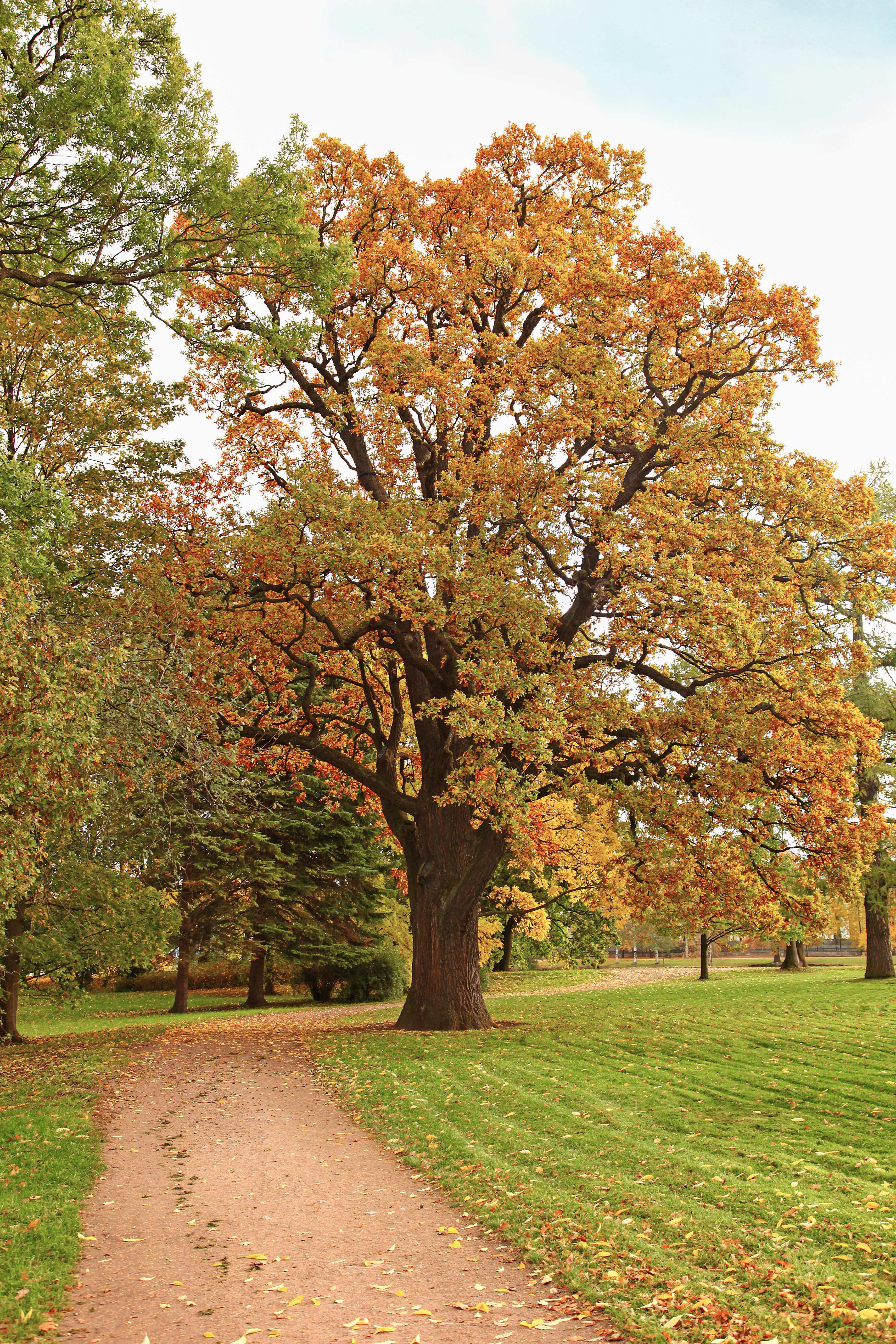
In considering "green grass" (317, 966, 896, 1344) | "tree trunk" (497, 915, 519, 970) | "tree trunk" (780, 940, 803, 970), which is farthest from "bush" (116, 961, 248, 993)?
"tree trunk" (780, 940, 803, 970)

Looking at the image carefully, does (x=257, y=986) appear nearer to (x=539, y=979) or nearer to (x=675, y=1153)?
(x=539, y=979)

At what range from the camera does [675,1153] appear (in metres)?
7.90

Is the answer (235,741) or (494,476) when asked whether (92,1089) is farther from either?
(494,476)

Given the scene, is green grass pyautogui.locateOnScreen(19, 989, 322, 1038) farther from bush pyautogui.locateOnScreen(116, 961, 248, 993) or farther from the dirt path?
the dirt path

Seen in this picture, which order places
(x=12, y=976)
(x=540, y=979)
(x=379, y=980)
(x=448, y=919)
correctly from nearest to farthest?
(x=448, y=919)
(x=12, y=976)
(x=379, y=980)
(x=540, y=979)

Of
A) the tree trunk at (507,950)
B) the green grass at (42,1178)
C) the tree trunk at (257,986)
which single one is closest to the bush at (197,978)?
the tree trunk at (257,986)

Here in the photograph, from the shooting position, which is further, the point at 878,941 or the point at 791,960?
the point at 791,960

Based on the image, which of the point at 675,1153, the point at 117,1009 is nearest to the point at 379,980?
the point at 117,1009

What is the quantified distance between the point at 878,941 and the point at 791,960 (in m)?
15.5

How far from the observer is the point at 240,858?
25.0 m

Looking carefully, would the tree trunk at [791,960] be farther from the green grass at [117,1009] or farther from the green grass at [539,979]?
the green grass at [117,1009]

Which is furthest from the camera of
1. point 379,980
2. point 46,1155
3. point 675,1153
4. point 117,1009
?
point 379,980

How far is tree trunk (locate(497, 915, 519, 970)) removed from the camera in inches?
1587

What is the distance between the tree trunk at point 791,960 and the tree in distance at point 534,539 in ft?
93.6
